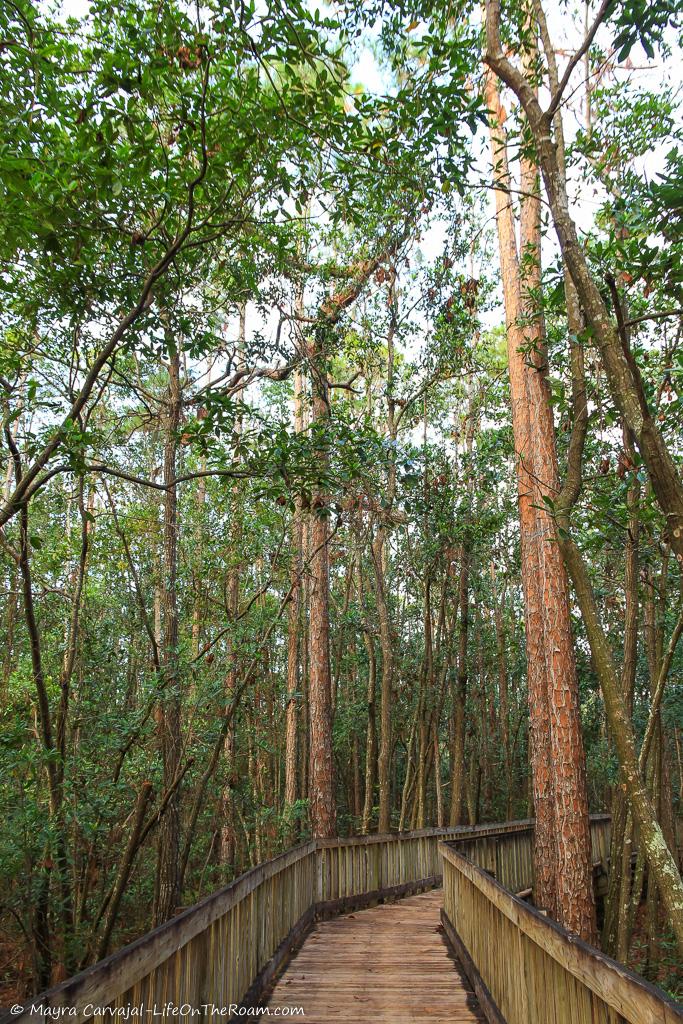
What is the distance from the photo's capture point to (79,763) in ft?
25.1

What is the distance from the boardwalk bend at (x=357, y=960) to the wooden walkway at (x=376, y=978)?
0.02 metres

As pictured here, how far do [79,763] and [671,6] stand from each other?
7771 millimetres

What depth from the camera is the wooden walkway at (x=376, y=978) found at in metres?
4.97

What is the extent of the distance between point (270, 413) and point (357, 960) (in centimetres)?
665

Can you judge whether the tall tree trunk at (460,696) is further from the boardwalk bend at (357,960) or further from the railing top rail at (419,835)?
the boardwalk bend at (357,960)

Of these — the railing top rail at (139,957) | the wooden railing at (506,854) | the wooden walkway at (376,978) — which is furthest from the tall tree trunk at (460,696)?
the railing top rail at (139,957)

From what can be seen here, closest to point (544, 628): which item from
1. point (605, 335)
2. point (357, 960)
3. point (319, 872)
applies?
point (319, 872)

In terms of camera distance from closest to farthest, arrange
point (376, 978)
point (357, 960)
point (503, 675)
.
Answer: point (376, 978) < point (357, 960) < point (503, 675)

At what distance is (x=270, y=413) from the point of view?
10.5 m

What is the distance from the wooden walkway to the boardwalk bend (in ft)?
0.05

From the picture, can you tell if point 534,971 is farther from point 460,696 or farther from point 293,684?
point 293,684

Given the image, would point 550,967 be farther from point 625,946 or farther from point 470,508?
point 470,508

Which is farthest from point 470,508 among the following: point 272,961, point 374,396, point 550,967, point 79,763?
point 550,967

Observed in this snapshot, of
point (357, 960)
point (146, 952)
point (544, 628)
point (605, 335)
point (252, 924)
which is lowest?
point (357, 960)
